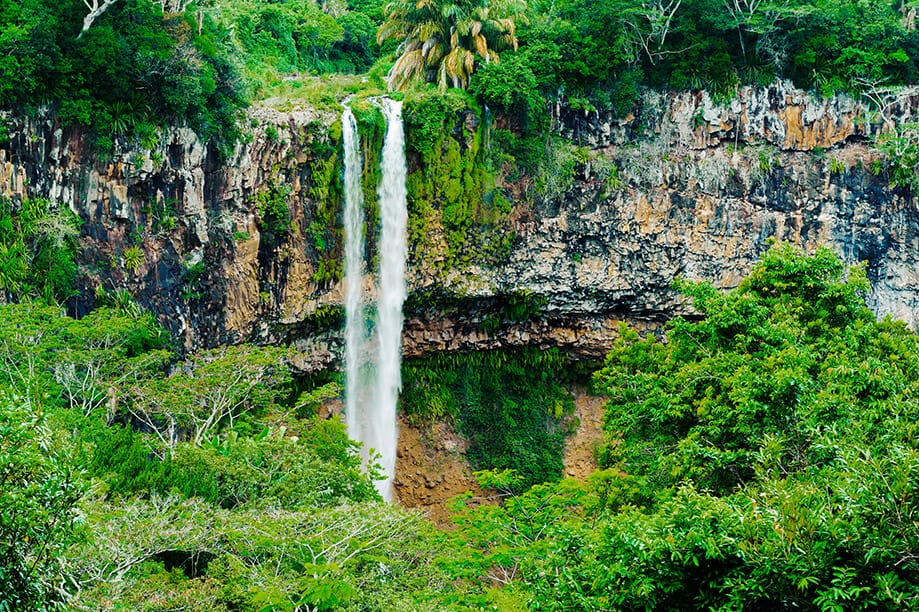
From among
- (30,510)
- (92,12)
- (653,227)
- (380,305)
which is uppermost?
(92,12)

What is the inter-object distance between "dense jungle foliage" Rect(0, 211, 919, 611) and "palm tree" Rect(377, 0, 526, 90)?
8601 mm

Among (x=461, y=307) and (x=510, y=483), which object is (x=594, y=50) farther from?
(x=510, y=483)

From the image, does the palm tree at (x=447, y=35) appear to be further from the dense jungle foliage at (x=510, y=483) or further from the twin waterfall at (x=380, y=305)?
the dense jungle foliage at (x=510, y=483)

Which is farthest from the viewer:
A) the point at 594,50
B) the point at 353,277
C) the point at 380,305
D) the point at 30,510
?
the point at 594,50

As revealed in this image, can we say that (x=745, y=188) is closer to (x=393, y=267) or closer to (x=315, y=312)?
(x=393, y=267)

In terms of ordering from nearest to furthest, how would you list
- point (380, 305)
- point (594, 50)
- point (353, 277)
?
point (353, 277) → point (380, 305) → point (594, 50)

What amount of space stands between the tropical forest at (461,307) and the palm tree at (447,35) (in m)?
0.10

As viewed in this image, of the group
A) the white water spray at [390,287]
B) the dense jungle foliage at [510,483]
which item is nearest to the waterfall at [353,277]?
the white water spray at [390,287]

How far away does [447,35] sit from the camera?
2308cm

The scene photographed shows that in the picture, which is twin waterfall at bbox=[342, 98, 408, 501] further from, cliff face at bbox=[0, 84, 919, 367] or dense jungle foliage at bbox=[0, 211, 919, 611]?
dense jungle foliage at bbox=[0, 211, 919, 611]

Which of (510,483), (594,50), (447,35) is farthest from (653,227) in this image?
(510,483)

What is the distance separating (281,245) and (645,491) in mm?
11423

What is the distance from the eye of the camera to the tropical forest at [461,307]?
24.8ft

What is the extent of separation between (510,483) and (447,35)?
13338 millimetres
